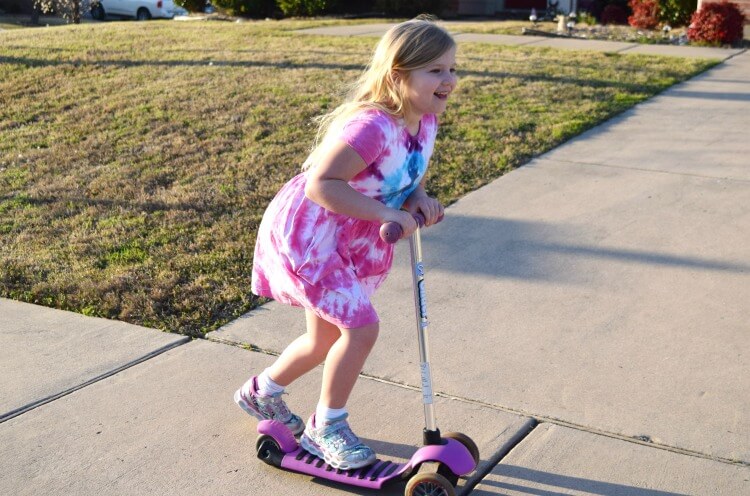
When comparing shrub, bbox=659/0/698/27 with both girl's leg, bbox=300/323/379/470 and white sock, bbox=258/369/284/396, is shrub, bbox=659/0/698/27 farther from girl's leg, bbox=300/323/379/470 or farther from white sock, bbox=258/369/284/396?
girl's leg, bbox=300/323/379/470

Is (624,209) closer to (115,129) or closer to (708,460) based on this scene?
(708,460)

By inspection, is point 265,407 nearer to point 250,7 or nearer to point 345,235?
point 345,235

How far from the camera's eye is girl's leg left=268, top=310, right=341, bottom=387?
311 cm

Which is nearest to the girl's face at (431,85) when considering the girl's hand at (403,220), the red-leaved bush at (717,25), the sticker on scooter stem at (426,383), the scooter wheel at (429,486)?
the girl's hand at (403,220)

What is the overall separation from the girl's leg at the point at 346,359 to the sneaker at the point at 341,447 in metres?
0.09

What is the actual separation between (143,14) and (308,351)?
23907 millimetres

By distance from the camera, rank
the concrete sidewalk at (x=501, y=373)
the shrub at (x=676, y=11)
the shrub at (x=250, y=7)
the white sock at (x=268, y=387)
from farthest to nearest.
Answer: the shrub at (x=250, y=7)
the shrub at (x=676, y=11)
the white sock at (x=268, y=387)
the concrete sidewalk at (x=501, y=373)

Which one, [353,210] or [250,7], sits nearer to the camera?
[353,210]

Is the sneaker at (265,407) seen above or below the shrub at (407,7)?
below

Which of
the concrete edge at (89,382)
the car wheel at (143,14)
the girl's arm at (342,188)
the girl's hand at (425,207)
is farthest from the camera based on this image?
the car wheel at (143,14)

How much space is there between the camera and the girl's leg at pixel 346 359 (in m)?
2.92

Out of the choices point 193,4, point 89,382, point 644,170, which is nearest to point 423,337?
point 89,382

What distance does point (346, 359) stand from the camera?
293cm

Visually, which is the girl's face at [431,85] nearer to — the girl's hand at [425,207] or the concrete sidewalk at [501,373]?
the girl's hand at [425,207]
